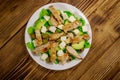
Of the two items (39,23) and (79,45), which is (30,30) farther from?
(79,45)

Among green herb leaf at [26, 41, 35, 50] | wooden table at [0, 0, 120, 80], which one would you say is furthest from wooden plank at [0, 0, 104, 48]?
green herb leaf at [26, 41, 35, 50]

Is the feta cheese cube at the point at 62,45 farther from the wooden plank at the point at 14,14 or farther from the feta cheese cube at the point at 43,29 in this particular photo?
the wooden plank at the point at 14,14

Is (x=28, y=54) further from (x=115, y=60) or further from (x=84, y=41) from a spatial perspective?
(x=115, y=60)

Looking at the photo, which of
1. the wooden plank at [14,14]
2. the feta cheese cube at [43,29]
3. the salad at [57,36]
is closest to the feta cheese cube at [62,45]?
the salad at [57,36]

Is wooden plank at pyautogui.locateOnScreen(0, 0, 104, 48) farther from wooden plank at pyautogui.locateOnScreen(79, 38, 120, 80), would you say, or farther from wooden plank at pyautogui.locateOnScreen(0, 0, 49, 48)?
wooden plank at pyautogui.locateOnScreen(79, 38, 120, 80)

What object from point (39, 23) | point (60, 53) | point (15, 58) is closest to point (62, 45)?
point (60, 53)

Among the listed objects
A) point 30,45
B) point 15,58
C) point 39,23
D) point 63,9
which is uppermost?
point 63,9

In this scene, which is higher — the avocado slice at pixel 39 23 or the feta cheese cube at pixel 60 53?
the avocado slice at pixel 39 23
